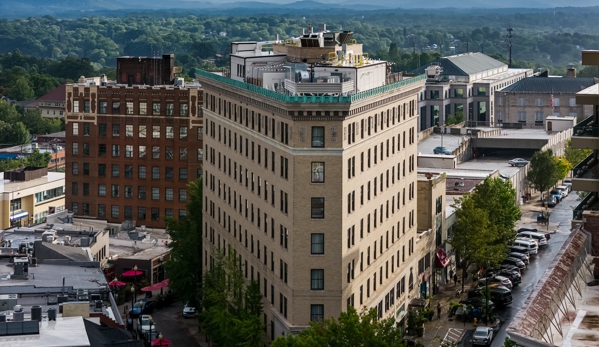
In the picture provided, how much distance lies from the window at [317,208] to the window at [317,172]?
1.31m

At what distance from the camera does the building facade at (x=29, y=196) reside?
154000mm

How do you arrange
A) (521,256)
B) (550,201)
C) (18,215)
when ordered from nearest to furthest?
(521,256), (18,215), (550,201)

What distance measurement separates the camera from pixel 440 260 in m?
120

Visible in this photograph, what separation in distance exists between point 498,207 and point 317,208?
40.8 m

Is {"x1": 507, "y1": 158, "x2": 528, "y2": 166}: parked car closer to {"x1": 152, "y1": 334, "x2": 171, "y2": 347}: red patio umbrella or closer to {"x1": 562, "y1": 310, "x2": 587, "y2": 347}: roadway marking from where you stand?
{"x1": 152, "y1": 334, "x2": 171, "y2": 347}: red patio umbrella

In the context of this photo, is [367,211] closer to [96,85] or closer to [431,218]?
[431,218]

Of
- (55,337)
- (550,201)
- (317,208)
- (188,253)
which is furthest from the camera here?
(550,201)

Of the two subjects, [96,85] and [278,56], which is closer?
[278,56]

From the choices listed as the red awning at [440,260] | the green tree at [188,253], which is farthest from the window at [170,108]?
the red awning at [440,260]

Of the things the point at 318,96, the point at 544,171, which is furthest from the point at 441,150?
the point at 318,96

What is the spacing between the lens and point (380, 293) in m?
99.6

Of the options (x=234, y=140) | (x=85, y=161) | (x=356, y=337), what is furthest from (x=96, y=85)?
(x=356, y=337)

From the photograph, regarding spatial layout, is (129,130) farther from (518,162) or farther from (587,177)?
(587,177)

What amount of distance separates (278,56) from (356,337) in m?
33.4
